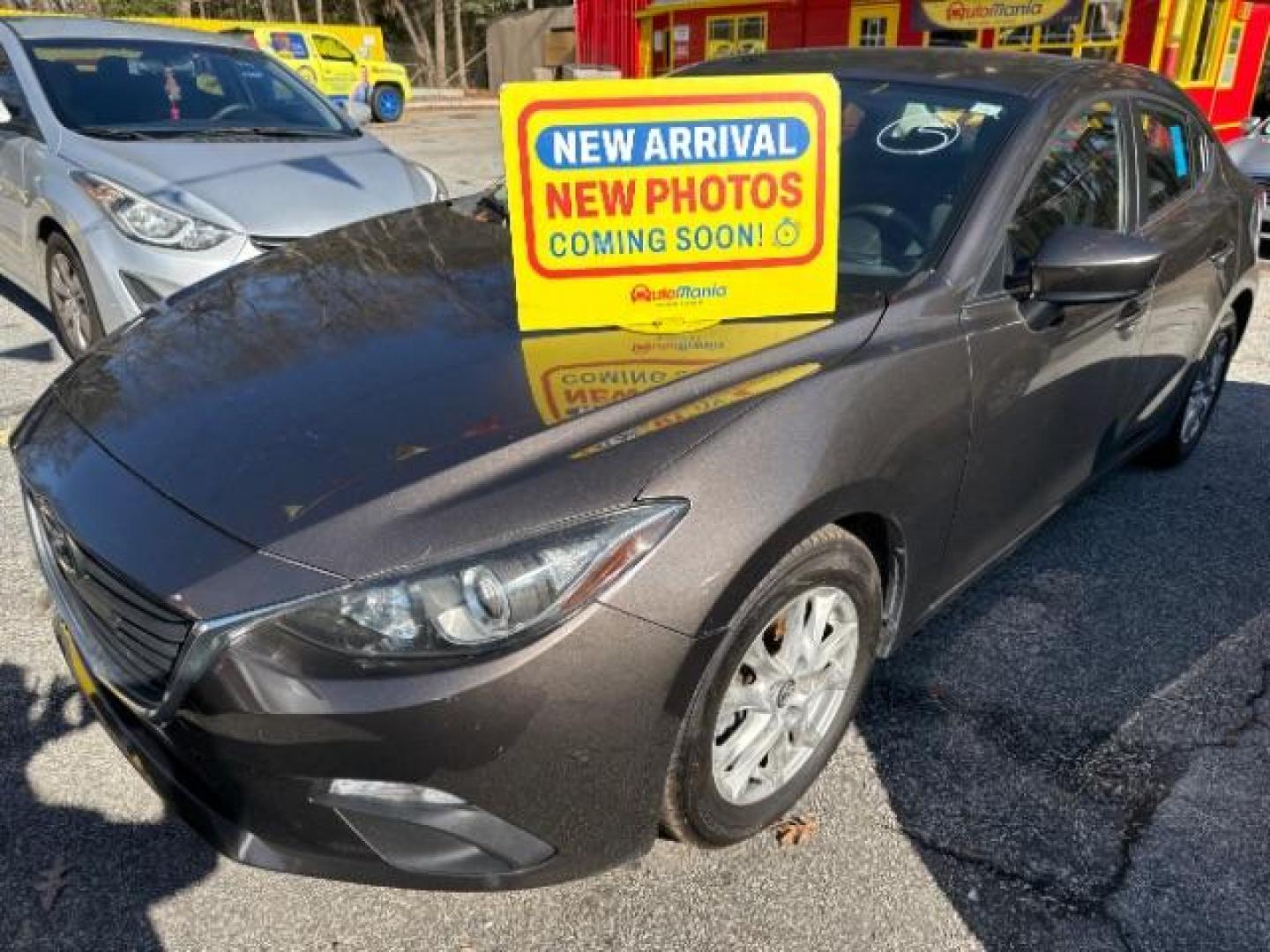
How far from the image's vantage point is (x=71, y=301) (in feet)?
14.6

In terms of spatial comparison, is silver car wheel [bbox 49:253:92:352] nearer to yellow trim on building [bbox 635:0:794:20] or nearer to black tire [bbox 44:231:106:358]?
black tire [bbox 44:231:106:358]

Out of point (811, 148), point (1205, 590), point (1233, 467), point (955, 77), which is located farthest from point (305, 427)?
point (1233, 467)

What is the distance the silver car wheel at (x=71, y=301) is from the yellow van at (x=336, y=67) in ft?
43.0

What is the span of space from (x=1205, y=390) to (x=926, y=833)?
290cm

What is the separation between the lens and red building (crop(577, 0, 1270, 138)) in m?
12.7

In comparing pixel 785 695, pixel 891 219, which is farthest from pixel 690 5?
pixel 785 695

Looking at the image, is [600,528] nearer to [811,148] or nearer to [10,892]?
[811,148]

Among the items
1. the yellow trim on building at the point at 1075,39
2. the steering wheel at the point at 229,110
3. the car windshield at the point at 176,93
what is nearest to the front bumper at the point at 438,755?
the car windshield at the point at 176,93

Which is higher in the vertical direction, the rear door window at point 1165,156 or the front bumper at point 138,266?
the rear door window at point 1165,156

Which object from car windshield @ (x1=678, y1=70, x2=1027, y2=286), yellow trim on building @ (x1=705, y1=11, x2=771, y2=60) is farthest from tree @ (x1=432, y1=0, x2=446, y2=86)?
car windshield @ (x1=678, y1=70, x2=1027, y2=286)

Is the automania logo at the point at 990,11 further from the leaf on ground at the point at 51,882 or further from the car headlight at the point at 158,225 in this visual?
the leaf on ground at the point at 51,882

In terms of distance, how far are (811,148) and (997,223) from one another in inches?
20.8

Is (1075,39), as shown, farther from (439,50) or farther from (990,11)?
(439,50)

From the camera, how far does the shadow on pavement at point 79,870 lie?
6.20ft
